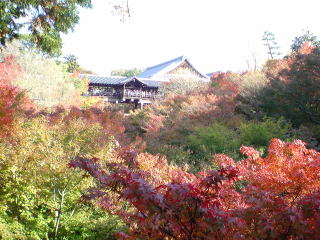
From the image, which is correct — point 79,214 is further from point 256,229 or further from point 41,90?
point 41,90

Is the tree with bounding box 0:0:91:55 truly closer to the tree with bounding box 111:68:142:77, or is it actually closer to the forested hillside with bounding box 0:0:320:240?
the forested hillside with bounding box 0:0:320:240

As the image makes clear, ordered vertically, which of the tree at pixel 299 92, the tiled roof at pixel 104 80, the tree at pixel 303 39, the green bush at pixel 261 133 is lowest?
the green bush at pixel 261 133

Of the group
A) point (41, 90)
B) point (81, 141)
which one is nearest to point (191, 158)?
point (81, 141)

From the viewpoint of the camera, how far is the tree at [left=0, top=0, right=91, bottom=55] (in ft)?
23.7

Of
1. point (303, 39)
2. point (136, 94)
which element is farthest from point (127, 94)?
point (303, 39)

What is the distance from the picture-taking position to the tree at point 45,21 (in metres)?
7.23

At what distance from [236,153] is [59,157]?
6409 millimetres

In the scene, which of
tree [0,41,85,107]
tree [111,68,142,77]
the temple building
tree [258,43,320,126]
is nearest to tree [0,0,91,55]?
tree [258,43,320,126]

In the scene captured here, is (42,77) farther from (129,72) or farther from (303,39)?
(129,72)

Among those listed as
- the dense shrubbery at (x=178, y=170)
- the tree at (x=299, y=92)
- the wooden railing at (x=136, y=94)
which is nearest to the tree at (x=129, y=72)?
the wooden railing at (x=136, y=94)

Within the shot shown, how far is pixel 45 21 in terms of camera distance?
800 cm

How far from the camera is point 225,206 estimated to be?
3.68 m

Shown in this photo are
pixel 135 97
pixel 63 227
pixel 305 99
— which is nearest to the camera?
pixel 63 227

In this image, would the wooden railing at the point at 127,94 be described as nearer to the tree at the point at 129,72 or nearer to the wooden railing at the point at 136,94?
the wooden railing at the point at 136,94
